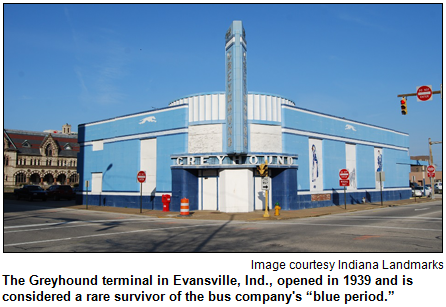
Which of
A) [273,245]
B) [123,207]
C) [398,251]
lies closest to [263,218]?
[273,245]

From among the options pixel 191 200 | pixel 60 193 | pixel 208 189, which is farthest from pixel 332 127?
pixel 60 193

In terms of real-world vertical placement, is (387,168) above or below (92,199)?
above

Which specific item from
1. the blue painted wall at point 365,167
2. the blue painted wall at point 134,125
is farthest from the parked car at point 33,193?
the blue painted wall at point 365,167

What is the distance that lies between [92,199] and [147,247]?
25.8m

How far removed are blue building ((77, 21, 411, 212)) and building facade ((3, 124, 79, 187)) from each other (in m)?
53.7

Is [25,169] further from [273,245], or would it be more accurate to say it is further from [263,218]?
[273,245]

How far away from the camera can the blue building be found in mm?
27513

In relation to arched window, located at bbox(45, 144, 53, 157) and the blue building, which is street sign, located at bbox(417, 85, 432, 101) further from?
arched window, located at bbox(45, 144, 53, 157)

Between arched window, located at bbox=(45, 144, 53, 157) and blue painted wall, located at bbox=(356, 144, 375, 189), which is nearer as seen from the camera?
blue painted wall, located at bbox=(356, 144, 375, 189)

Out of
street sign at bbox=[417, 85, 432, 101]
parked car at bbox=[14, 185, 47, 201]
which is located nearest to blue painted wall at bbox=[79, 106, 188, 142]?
parked car at bbox=[14, 185, 47, 201]

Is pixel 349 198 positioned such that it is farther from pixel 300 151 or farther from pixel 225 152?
pixel 225 152

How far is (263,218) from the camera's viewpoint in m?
23.2

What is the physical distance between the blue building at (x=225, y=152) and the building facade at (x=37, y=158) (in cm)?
5366
